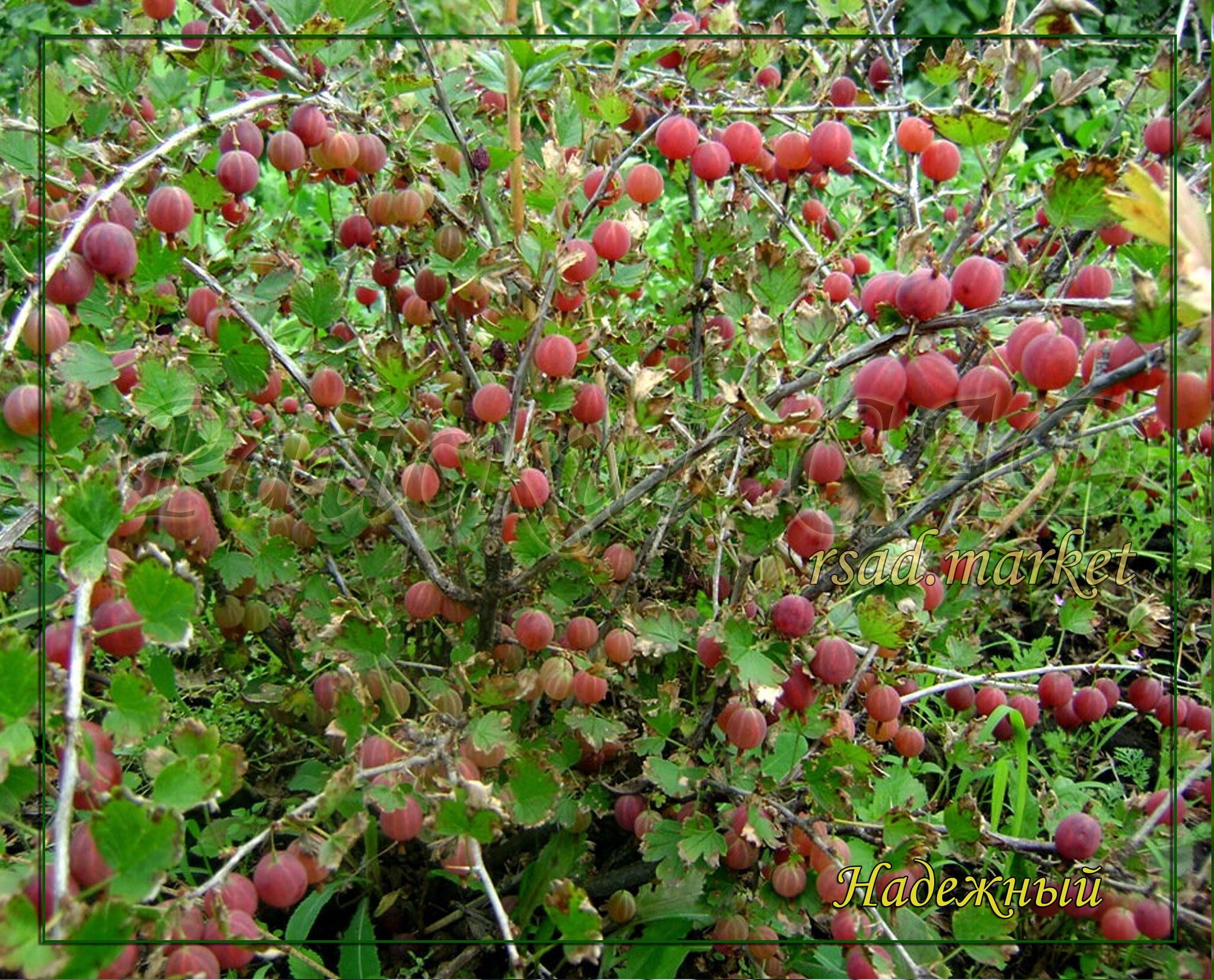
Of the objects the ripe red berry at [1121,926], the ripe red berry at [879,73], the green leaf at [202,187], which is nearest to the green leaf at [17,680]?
the green leaf at [202,187]

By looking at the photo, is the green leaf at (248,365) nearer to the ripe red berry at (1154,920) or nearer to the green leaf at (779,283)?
the green leaf at (779,283)

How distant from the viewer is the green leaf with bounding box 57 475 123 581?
63 centimetres

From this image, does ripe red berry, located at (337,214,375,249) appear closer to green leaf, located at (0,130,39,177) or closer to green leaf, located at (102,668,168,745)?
green leaf, located at (0,130,39,177)

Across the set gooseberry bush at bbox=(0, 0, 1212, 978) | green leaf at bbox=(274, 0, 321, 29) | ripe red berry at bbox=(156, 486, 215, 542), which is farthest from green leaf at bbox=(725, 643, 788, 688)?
green leaf at bbox=(274, 0, 321, 29)

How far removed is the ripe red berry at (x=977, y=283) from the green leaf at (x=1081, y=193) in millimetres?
71

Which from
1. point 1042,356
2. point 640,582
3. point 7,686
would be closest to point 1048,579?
point 640,582

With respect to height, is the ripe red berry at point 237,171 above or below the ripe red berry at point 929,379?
above

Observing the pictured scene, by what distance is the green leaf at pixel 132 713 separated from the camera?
0.65 meters

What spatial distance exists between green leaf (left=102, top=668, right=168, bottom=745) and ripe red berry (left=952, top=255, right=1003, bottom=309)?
0.59 metres

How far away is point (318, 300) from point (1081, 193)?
64 cm

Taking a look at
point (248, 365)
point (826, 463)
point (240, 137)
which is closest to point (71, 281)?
point (248, 365)

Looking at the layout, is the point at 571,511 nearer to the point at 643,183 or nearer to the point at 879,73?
the point at 643,183

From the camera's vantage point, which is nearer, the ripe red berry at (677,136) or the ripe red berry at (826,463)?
the ripe red berry at (826,463)

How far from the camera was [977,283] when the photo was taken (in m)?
0.68
